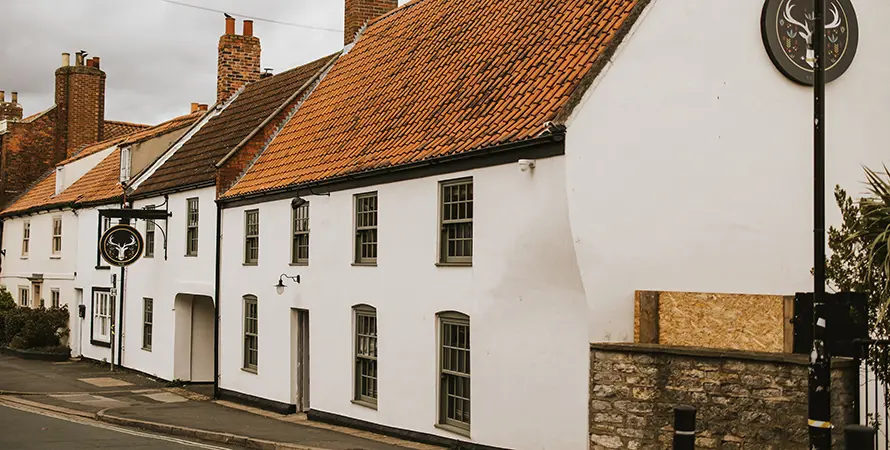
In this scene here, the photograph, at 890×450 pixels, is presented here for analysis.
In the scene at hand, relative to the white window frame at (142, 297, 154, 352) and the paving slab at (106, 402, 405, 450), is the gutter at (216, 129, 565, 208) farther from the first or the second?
the white window frame at (142, 297, 154, 352)

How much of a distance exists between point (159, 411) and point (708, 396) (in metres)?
13.4

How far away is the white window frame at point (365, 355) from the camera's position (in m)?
18.5

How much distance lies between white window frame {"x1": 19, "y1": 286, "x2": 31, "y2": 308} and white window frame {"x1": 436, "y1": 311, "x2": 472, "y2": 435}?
91.8 ft

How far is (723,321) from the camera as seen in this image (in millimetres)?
12703

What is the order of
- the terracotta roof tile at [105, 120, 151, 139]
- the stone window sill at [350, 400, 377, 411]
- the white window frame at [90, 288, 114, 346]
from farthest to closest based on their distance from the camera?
the terracotta roof tile at [105, 120, 151, 139]
the white window frame at [90, 288, 114, 346]
the stone window sill at [350, 400, 377, 411]

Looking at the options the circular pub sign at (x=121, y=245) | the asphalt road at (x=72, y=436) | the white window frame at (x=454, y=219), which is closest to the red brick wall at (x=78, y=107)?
the circular pub sign at (x=121, y=245)

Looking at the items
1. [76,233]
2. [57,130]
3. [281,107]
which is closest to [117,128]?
[57,130]

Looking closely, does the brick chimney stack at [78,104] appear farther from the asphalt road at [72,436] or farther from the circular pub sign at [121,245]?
the asphalt road at [72,436]

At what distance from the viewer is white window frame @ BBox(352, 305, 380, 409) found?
60.7 ft

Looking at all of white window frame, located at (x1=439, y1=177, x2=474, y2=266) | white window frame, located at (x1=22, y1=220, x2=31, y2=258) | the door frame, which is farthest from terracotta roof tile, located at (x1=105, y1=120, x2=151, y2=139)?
white window frame, located at (x1=439, y1=177, x2=474, y2=266)

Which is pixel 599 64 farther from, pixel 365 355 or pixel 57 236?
pixel 57 236

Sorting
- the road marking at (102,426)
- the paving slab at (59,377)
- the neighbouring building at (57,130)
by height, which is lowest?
the paving slab at (59,377)

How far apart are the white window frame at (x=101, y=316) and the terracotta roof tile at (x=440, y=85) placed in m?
10.2

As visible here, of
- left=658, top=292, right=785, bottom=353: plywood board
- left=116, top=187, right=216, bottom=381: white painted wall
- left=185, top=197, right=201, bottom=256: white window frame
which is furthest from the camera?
left=185, top=197, right=201, bottom=256: white window frame
